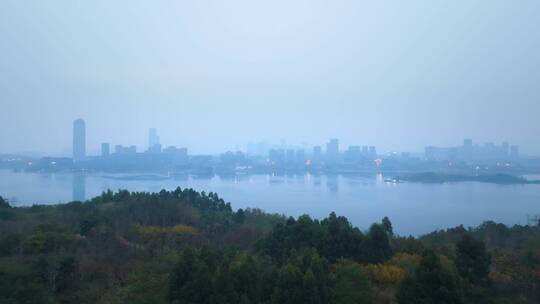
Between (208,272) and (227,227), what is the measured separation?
340cm

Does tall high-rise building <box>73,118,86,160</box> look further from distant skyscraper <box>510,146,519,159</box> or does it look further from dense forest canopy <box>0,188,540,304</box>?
distant skyscraper <box>510,146,519,159</box>

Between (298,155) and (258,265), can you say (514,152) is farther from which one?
(258,265)

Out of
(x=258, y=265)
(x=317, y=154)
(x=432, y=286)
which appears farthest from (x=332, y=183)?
(x=432, y=286)

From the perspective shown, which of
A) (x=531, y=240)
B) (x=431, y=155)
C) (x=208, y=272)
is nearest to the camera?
(x=208, y=272)

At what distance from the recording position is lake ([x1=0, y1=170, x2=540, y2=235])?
10.4 metres

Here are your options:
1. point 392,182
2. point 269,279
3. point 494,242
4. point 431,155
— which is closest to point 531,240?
point 494,242

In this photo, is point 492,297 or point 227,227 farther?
point 227,227

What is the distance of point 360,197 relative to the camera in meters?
13.9

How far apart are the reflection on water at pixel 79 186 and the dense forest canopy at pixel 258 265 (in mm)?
6788

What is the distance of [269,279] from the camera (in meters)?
3.19

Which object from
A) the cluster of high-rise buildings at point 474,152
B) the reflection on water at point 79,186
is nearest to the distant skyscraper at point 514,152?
the cluster of high-rise buildings at point 474,152

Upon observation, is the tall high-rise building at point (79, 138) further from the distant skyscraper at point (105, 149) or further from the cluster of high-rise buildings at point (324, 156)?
the cluster of high-rise buildings at point (324, 156)

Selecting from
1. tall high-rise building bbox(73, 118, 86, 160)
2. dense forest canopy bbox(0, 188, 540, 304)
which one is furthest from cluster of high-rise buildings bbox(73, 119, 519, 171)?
dense forest canopy bbox(0, 188, 540, 304)

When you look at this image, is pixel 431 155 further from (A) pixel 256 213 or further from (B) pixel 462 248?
(B) pixel 462 248
